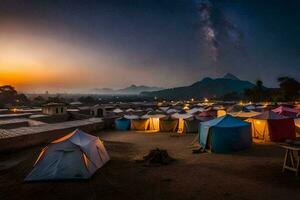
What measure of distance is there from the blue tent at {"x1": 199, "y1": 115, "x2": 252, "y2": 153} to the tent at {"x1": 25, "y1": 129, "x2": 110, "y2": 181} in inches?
381

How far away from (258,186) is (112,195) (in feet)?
21.6

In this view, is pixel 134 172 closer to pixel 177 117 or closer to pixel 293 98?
pixel 177 117

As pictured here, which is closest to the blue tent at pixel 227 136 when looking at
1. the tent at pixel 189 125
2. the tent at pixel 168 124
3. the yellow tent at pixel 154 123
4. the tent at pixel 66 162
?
the tent at pixel 66 162

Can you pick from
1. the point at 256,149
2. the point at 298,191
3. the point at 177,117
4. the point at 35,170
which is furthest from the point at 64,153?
the point at 177,117

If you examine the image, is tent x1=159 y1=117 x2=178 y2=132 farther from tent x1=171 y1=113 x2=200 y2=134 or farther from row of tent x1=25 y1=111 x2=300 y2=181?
row of tent x1=25 y1=111 x2=300 y2=181

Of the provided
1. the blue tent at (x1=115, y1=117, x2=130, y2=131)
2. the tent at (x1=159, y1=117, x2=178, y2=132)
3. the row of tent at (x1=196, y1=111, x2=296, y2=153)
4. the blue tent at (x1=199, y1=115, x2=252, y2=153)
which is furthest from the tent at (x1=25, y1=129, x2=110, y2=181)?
the blue tent at (x1=115, y1=117, x2=130, y2=131)

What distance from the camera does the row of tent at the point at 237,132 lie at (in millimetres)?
20562

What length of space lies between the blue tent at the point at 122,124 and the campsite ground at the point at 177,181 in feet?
76.3

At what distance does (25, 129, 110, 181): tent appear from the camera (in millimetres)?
13750

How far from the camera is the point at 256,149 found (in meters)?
20.4

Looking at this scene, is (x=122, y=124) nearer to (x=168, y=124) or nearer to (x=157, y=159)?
(x=168, y=124)

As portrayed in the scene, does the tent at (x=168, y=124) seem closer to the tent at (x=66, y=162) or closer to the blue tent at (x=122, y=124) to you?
the blue tent at (x=122, y=124)

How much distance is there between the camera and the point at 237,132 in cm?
Answer: 2061

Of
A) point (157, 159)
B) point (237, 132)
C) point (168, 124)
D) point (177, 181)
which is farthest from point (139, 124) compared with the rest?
point (177, 181)
